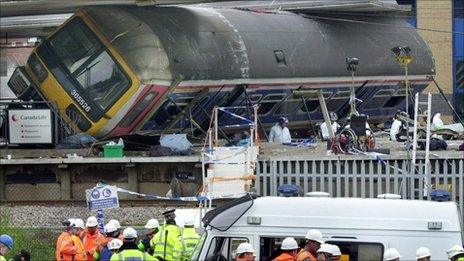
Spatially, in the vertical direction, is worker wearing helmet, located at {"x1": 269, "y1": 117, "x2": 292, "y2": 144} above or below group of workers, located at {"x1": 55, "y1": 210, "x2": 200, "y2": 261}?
below

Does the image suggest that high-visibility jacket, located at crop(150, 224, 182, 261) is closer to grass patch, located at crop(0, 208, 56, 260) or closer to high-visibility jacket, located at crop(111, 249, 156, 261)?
high-visibility jacket, located at crop(111, 249, 156, 261)

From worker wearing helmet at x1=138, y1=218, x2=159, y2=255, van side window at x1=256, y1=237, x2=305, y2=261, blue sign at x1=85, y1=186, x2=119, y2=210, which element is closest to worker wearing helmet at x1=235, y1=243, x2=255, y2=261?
van side window at x1=256, y1=237, x2=305, y2=261

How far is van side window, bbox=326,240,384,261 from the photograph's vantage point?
12016 mm

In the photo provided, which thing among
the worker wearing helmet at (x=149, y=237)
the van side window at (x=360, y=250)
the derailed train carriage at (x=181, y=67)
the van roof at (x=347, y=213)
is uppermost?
the derailed train carriage at (x=181, y=67)

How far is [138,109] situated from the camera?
23953 mm

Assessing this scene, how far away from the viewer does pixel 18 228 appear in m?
20.2

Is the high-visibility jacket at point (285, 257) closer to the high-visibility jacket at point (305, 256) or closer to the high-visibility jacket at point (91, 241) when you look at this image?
the high-visibility jacket at point (305, 256)

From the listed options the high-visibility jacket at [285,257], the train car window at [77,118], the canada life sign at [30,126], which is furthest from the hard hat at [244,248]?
the canada life sign at [30,126]

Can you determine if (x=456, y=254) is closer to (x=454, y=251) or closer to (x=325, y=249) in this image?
(x=454, y=251)

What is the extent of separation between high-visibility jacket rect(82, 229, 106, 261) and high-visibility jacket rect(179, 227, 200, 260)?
2.89ft

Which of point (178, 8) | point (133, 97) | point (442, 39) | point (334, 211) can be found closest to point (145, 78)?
point (133, 97)

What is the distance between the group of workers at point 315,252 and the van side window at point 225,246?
38 cm

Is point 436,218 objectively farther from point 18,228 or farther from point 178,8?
point 178,8

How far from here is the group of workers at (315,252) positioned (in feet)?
36.4
